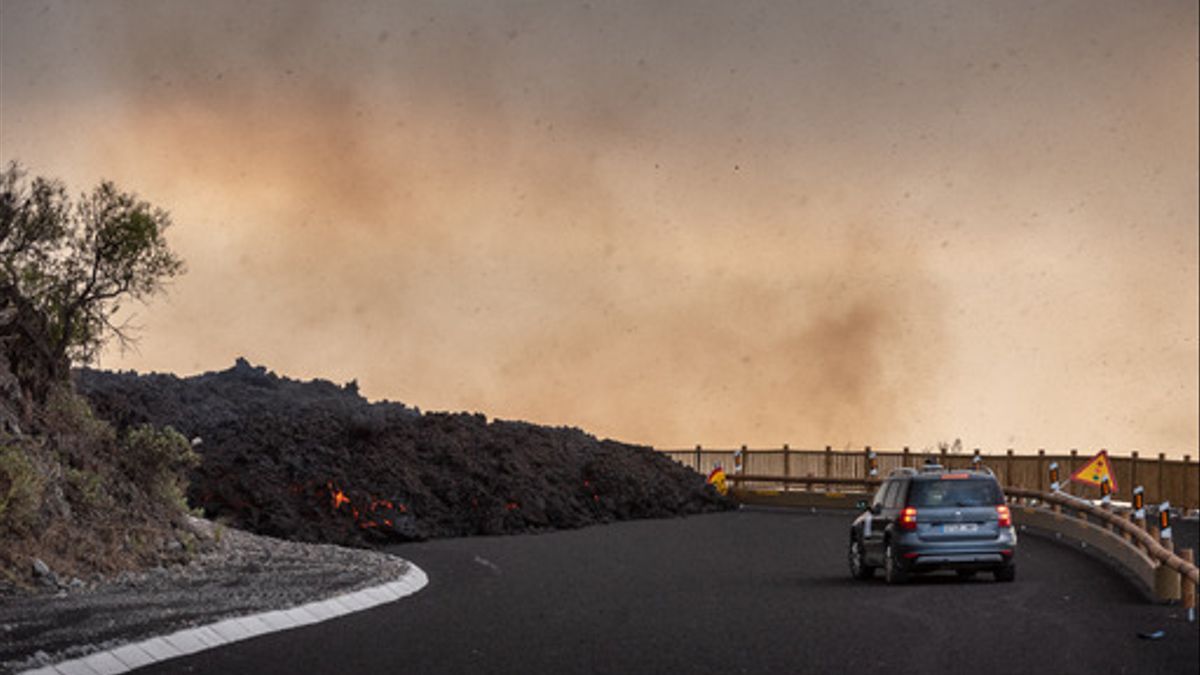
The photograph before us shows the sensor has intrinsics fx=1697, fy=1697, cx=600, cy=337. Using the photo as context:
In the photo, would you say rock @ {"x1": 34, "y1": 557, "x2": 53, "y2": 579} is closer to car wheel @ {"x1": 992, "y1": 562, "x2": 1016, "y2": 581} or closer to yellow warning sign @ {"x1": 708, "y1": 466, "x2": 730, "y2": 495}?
car wheel @ {"x1": 992, "y1": 562, "x2": 1016, "y2": 581}

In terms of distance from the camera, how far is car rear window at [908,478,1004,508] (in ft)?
77.0

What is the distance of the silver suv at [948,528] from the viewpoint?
915 inches

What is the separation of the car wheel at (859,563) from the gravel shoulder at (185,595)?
658 centimetres

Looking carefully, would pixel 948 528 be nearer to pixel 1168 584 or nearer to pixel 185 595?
pixel 1168 584

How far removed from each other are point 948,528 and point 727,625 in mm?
6724

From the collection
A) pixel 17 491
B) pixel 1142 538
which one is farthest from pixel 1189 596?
pixel 17 491

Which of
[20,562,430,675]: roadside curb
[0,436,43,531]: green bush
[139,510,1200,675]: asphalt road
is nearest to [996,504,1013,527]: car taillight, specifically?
[139,510,1200,675]: asphalt road

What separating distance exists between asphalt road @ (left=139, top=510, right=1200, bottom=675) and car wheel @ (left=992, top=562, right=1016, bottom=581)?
324 millimetres

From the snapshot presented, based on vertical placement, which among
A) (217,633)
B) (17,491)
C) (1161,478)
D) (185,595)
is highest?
(1161,478)

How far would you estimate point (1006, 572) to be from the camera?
77.2ft

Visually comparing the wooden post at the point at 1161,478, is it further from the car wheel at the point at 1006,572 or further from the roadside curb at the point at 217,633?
the roadside curb at the point at 217,633

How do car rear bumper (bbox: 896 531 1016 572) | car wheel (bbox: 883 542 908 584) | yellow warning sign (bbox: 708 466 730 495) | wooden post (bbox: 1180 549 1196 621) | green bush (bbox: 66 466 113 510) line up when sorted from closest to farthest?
1. wooden post (bbox: 1180 549 1196 621)
2. car rear bumper (bbox: 896 531 1016 572)
3. car wheel (bbox: 883 542 908 584)
4. green bush (bbox: 66 466 113 510)
5. yellow warning sign (bbox: 708 466 730 495)

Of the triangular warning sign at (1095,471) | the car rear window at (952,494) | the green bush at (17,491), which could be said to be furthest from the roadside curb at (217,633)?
the triangular warning sign at (1095,471)

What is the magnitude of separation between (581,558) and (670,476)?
21562mm
